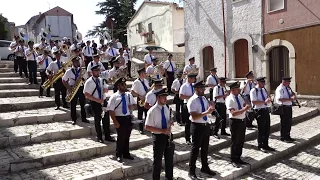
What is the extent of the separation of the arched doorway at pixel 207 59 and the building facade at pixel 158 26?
341 inches

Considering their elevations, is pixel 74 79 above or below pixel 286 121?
above

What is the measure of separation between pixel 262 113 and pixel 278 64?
8223mm

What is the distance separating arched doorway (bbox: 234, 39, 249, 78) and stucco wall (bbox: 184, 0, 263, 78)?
0.31m

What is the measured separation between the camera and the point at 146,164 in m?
7.41

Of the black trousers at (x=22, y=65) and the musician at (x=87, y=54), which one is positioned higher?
the musician at (x=87, y=54)

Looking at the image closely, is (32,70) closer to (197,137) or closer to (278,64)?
(197,137)

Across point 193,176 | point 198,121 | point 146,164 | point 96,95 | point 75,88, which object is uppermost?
point 75,88

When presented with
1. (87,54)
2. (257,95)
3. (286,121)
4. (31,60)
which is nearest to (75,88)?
(31,60)

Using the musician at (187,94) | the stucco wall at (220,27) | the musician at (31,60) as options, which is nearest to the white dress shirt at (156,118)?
the musician at (187,94)

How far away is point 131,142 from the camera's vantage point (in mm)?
8469

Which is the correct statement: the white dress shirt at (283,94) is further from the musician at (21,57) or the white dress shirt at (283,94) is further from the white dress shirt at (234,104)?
the musician at (21,57)

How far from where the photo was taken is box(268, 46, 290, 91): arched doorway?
15898mm

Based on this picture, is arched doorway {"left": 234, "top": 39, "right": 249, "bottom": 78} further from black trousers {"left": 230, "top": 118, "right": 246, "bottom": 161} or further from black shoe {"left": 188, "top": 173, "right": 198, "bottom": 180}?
black shoe {"left": 188, "top": 173, "right": 198, "bottom": 180}

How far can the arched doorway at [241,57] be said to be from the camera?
1770 cm
